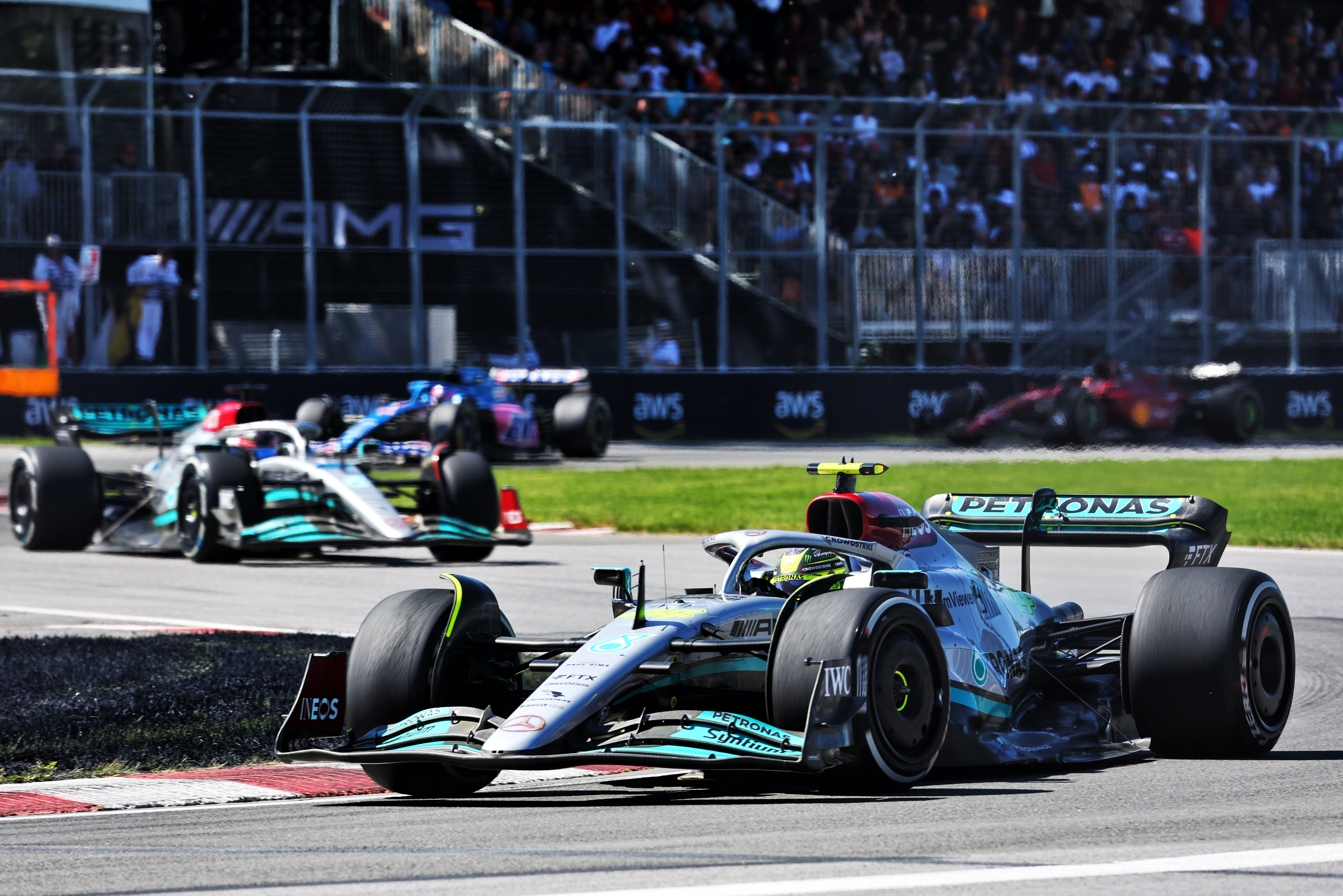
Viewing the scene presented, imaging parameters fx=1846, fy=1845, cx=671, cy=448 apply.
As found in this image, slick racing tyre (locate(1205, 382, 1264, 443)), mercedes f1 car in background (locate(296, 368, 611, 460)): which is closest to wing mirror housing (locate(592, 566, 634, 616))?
mercedes f1 car in background (locate(296, 368, 611, 460))

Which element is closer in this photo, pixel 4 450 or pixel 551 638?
pixel 551 638

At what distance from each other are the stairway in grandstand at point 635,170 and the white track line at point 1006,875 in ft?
72.6

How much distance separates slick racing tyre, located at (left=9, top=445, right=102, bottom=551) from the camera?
46.9 ft

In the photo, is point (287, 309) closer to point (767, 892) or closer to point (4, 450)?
point (4, 450)

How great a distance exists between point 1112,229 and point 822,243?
4285 millimetres

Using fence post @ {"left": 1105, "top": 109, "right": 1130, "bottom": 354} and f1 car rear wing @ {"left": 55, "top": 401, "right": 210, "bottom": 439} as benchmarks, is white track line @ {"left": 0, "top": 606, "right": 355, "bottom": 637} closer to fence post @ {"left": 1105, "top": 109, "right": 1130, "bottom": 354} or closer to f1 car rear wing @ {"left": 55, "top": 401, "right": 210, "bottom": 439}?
f1 car rear wing @ {"left": 55, "top": 401, "right": 210, "bottom": 439}

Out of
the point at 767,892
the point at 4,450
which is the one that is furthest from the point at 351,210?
the point at 767,892

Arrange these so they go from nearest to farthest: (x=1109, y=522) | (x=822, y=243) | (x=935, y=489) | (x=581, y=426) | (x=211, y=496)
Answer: (x=1109, y=522) < (x=211, y=496) < (x=935, y=489) < (x=581, y=426) < (x=822, y=243)

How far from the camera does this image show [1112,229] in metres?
27.0

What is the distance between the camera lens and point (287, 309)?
81.1ft

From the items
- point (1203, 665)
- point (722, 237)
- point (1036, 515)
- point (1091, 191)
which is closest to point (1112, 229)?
point (1091, 191)

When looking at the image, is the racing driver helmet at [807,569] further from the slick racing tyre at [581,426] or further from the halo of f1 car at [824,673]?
the slick racing tyre at [581,426]

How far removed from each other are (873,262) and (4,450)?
1220 centimetres

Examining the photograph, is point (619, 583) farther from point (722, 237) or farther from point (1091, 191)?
point (1091, 191)
